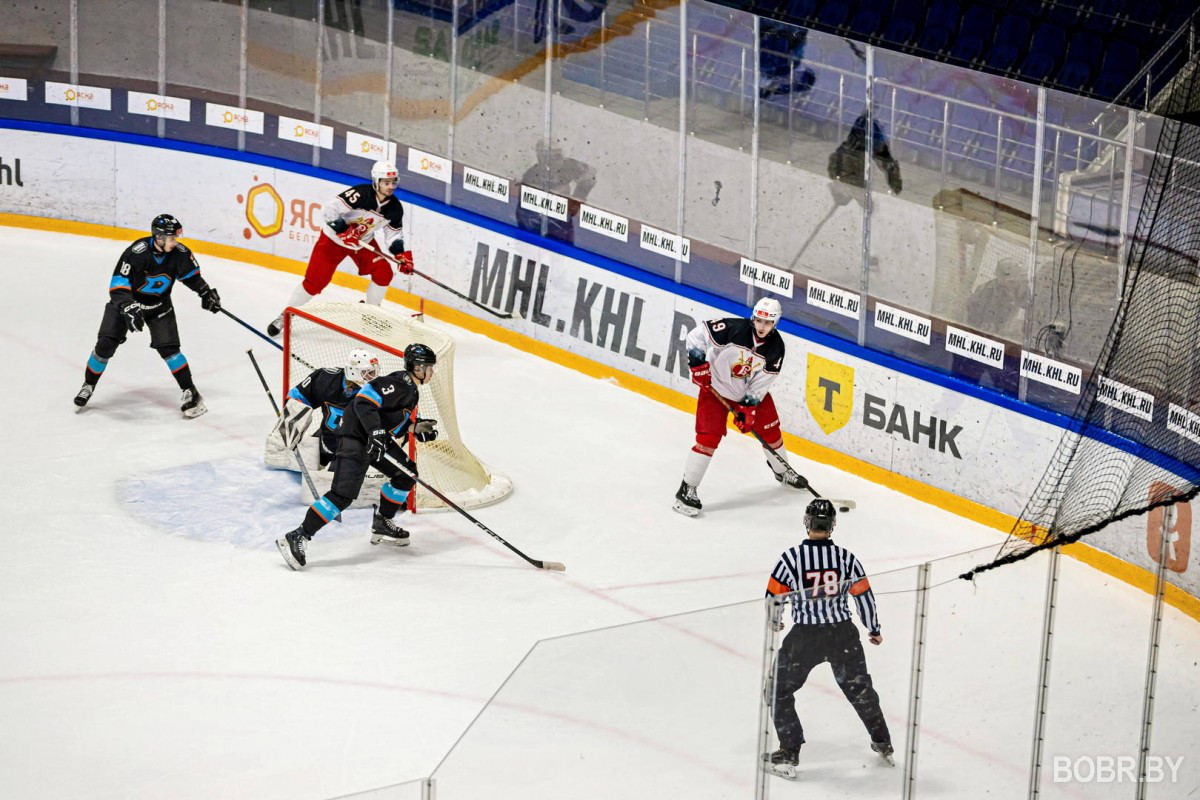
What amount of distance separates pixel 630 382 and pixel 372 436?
2934 mm

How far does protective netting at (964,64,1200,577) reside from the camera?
285 inches

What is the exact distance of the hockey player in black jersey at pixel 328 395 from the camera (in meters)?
7.78

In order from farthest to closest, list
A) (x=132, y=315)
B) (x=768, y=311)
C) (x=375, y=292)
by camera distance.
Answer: (x=375, y=292) < (x=132, y=315) < (x=768, y=311)

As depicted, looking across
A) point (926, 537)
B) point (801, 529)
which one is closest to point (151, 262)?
point (801, 529)

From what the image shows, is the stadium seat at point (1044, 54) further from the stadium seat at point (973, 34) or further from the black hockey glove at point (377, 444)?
the black hockey glove at point (377, 444)

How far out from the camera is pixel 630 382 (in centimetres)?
1038

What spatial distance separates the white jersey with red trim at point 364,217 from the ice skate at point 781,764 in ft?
19.7

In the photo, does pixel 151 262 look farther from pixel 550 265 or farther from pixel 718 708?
pixel 718 708

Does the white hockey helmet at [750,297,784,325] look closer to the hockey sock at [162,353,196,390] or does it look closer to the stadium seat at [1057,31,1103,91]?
the hockey sock at [162,353,196,390]

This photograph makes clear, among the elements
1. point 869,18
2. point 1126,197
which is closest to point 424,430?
point 1126,197

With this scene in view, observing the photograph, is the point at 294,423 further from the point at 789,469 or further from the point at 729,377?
the point at 789,469

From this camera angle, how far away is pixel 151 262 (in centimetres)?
920

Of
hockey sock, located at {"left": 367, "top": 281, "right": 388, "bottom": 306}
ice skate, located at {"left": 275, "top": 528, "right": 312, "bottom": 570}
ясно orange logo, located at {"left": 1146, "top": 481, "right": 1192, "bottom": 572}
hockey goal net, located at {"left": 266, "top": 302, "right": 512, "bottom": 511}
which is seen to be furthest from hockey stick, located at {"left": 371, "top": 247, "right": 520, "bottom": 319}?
ясно orange logo, located at {"left": 1146, "top": 481, "right": 1192, "bottom": 572}

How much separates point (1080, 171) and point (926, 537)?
1.92 metres
